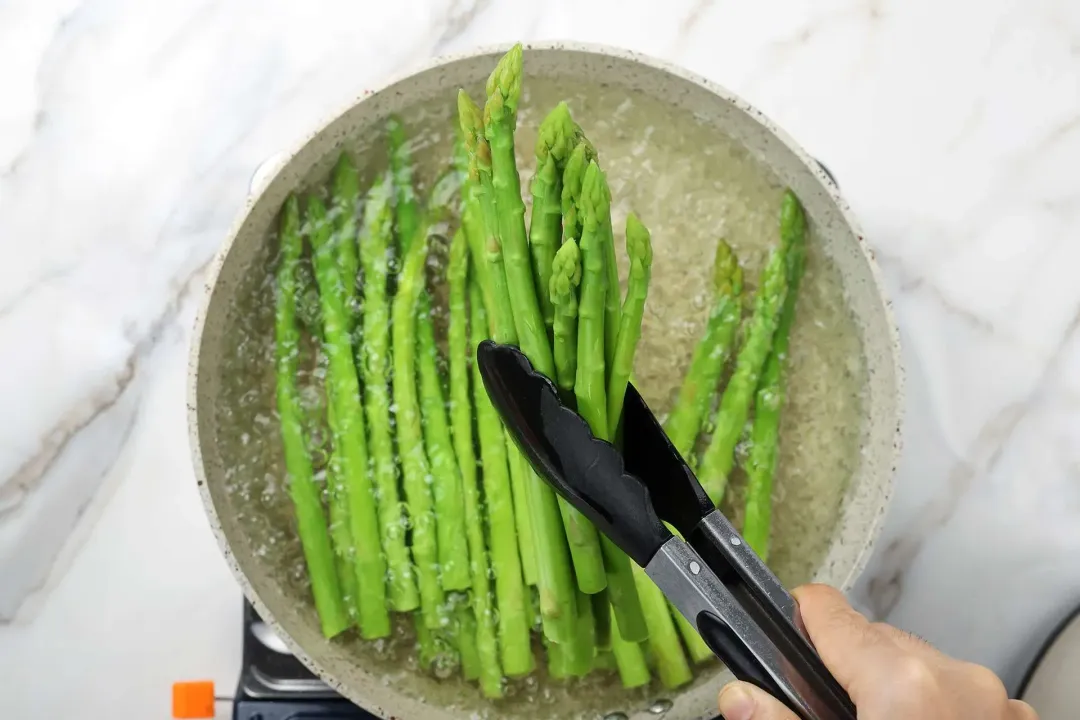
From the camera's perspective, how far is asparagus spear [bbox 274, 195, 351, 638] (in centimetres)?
68

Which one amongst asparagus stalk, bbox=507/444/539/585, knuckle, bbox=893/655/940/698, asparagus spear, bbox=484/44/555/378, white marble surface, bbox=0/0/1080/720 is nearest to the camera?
knuckle, bbox=893/655/940/698

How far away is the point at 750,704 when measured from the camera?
0.47 metres

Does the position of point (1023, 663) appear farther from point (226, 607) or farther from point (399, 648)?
point (226, 607)

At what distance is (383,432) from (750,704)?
13.6 inches

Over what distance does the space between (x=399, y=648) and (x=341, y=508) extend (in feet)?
0.42

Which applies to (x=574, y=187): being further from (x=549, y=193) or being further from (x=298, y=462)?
(x=298, y=462)

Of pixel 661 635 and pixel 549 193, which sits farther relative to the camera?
pixel 661 635

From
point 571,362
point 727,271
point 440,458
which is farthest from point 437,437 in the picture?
point 727,271

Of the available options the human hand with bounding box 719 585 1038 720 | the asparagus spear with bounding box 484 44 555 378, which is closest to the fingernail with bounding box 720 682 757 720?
the human hand with bounding box 719 585 1038 720

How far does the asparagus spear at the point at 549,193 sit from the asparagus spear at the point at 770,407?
0.76 ft

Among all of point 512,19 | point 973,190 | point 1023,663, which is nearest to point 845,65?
point 973,190

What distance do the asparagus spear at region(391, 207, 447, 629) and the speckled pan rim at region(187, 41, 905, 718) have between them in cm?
10

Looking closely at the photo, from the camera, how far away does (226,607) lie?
0.79m

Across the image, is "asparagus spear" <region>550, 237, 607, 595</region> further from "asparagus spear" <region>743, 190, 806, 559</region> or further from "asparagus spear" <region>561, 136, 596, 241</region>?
"asparagus spear" <region>743, 190, 806, 559</region>
